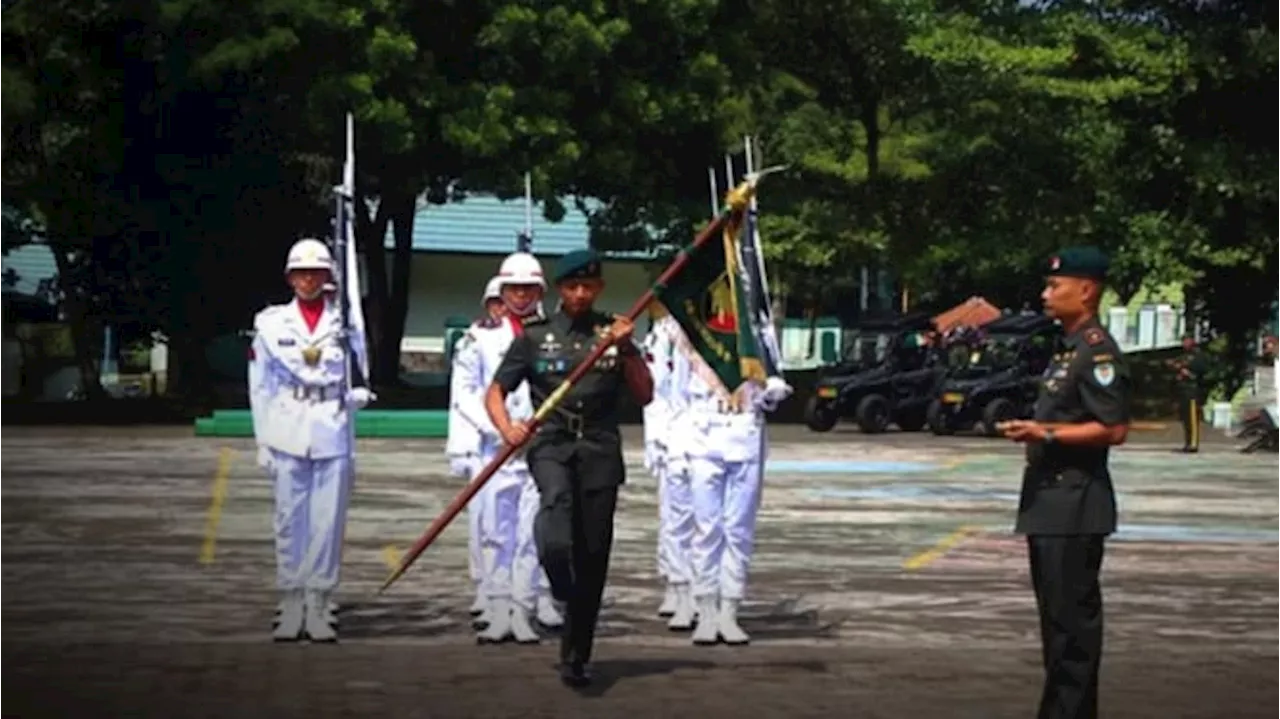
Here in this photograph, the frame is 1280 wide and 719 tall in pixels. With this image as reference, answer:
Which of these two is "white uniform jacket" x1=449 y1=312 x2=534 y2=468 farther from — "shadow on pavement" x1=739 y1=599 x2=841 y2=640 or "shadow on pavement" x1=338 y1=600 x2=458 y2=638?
"shadow on pavement" x1=739 y1=599 x2=841 y2=640

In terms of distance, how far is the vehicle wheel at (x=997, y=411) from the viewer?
1566 inches

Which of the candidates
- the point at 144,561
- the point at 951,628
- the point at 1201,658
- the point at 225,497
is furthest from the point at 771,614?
the point at 225,497

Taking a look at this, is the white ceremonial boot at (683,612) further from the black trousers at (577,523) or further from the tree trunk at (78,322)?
the tree trunk at (78,322)

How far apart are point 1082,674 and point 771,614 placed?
218 inches

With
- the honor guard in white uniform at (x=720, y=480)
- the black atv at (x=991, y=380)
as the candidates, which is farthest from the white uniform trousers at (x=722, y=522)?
the black atv at (x=991, y=380)

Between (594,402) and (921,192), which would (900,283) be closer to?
(921,192)

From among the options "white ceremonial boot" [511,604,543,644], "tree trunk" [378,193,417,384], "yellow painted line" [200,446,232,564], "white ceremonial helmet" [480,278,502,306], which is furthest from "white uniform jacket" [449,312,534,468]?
"tree trunk" [378,193,417,384]

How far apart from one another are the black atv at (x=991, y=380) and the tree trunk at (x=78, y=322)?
49.2 feet

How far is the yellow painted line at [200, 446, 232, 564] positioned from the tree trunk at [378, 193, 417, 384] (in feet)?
53.4

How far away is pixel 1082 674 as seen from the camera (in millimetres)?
9719

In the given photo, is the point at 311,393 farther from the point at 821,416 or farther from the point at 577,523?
the point at 821,416

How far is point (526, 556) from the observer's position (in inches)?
542

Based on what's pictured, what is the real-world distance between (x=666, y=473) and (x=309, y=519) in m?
2.12

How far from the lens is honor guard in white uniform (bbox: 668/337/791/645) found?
1370cm
